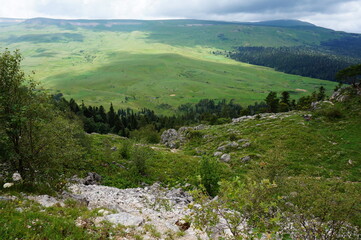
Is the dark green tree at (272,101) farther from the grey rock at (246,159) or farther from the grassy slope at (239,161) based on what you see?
the grey rock at (246,159)

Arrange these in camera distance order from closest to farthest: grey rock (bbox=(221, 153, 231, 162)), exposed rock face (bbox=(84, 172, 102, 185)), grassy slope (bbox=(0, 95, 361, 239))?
grassy slope (bbox=(0, 95, 361, 239)) → exposed rock face (bbox=(84, 172, 102, 185)) → grey rock (bbox=(221, 153, 231, 162))

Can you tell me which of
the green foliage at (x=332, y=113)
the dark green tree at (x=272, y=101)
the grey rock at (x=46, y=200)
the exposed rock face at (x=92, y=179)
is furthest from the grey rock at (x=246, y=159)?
the dark green tree at (x=272, y=101)

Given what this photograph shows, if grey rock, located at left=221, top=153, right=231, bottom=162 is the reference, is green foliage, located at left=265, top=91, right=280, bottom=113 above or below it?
above

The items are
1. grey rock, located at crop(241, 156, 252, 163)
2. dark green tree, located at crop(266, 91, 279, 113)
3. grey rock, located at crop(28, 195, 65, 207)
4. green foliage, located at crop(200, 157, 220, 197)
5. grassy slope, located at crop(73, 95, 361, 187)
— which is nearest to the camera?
grey rock, located at crop(28, 195, 65, 207)

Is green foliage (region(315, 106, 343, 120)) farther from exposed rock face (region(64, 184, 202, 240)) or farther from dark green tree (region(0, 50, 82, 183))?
dark green tree (region(0, 50, 82, 183))

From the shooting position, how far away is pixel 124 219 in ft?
49.0

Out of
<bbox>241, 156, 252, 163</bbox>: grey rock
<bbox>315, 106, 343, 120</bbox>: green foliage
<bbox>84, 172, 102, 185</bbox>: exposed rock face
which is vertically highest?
<bbox>315, 106, 343, 120</bbox>: green foliage

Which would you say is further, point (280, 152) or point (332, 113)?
point (332, 113)

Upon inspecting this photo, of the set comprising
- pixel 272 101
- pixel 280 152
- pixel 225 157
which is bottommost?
pixel 225 157

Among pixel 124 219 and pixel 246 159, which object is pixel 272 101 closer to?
pixel 246 159

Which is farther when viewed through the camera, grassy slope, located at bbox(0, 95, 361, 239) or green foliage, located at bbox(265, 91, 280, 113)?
green foliage, located at bbox(265, 91, 280, 113)

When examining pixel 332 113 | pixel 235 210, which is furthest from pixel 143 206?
pixel 332 113

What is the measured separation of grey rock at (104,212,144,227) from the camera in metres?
14.5

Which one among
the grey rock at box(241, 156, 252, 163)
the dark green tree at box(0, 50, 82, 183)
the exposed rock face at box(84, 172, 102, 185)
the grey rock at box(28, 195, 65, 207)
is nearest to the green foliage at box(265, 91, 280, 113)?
the grey rock at box(241, 156, 252, 163)
